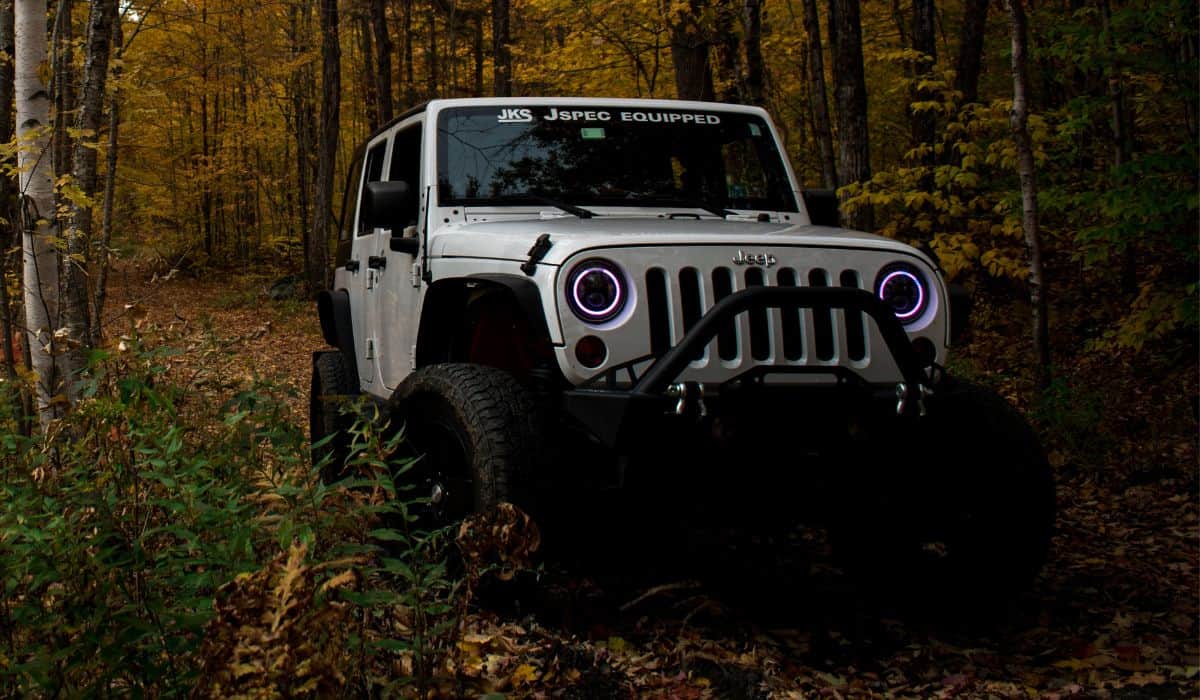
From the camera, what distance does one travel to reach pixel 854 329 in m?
3.90

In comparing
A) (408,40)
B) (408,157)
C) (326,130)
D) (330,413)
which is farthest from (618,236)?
(408,40)

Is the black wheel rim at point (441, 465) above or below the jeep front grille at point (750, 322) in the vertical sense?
below

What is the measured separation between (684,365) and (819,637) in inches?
51.4

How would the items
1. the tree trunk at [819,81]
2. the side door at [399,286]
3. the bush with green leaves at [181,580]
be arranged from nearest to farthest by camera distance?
the bush with green leaves at [181,580] → the side door at [399,286] → the tree trunk at [819,81]

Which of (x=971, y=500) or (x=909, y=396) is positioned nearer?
(x=909, y=396)

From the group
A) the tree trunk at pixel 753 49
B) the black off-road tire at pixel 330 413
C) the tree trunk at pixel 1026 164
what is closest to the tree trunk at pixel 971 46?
the tree trunk at pixel 753 49

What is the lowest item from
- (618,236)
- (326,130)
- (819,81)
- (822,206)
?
(618,236)

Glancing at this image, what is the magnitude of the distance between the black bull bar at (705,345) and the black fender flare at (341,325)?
2.99 m

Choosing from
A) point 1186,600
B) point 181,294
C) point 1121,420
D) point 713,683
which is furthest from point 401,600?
point 181,294

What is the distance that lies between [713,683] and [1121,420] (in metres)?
5.66

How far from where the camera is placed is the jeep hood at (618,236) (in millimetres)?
3713

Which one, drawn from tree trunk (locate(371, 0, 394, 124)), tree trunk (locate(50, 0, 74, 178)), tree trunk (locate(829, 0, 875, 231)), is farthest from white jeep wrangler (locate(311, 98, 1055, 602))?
tree trunk (locate(371, 0, 394, 124))

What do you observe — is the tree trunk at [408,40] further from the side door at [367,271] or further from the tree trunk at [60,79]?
the side door at [367,271]

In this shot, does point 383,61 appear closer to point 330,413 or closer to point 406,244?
point 330,413
